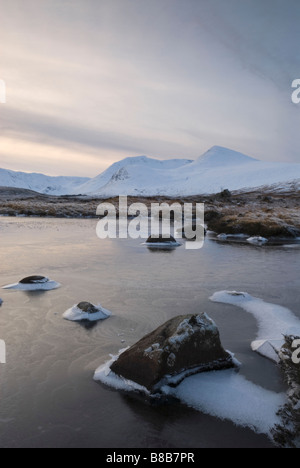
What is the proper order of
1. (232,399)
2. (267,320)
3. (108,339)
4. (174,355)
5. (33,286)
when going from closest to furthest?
(232,399)
(174,355)
(108,339)
(267,320)
(33,286)

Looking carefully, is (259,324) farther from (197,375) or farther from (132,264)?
(132,264)

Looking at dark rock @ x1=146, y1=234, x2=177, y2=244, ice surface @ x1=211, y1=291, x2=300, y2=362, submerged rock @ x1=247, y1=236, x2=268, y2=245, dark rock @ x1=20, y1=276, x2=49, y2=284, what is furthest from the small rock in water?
submerged rock @ x1=247, y1=236, x2=268, y2=245

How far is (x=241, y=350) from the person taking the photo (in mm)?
8031

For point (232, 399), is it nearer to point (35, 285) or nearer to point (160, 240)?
point (35, 285)

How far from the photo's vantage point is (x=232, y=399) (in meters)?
6.12

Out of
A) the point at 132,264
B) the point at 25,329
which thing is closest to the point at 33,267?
the point at 132,264

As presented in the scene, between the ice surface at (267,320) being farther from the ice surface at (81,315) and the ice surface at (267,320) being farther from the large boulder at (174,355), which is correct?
the ice surface at (81,315)

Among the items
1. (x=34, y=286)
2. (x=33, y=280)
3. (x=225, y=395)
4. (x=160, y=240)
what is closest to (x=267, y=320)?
(x=225, y=395)

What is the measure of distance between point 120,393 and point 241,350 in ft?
10.6

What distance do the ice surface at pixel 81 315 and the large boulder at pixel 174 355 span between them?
120 inches

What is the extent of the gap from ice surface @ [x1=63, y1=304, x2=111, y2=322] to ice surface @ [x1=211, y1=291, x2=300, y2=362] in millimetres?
4054

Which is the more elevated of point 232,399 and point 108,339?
point 108,339

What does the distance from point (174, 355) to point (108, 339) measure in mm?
2475

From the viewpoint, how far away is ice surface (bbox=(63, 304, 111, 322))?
9.82m
